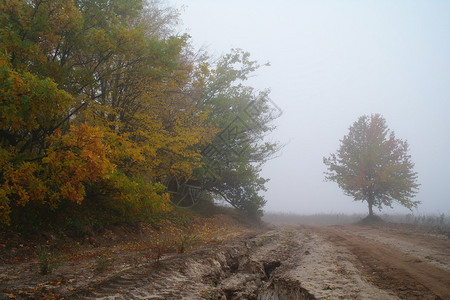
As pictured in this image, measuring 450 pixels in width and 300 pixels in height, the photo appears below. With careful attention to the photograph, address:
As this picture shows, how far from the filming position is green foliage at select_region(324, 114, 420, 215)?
22.3m

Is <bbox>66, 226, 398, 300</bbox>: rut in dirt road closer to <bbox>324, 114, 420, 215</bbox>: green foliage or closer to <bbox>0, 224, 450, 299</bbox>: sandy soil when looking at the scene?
<bbox>0, 224, 450, 299</bbox>: sandy soil

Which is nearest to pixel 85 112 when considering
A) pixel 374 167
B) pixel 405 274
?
pixel 405 274

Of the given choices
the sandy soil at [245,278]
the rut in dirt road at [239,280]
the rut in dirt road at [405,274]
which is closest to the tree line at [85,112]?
the sandy soil at [245,278]

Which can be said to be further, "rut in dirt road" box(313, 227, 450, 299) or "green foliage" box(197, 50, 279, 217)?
"green foliage" box(197, 50, 279, 217)

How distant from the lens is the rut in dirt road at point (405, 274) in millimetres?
4402

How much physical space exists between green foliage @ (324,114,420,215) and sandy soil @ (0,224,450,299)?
56.6 feet

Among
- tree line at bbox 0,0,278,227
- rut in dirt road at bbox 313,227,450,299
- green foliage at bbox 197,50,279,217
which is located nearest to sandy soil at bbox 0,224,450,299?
rut in dirt road at bbox 313,227,450,299

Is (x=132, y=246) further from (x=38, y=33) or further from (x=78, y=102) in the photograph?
(x=38, y=33)

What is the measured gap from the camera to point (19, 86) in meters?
5.59

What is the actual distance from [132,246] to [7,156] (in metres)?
4.24

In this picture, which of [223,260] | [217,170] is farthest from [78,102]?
[217,170]

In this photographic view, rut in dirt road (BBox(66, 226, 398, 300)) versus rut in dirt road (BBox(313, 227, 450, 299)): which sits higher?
rut in dirt road (BBox(313, 227, 450, 299))

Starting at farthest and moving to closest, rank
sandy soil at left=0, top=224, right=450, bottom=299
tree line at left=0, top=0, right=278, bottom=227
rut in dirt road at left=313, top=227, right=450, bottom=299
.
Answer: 1. tree line at left=0, top=0, right=278, bottom=227
2. rut in dirt road at left=313, top=227, right=450, bottom=299
3. sandy soil at left=0, top=224, right=450, bottom=299

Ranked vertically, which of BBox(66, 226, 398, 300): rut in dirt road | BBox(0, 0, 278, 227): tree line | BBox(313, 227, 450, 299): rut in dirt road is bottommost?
BBox(66, 226, 398, 300): rut in dirt road
